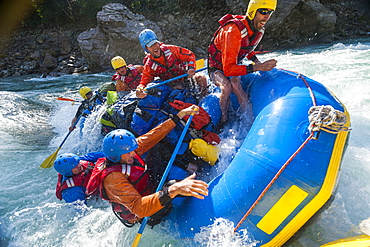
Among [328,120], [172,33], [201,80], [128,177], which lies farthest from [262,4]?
[172,33]

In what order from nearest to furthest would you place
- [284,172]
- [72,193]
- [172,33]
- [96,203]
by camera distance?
1. [284,172]
2. [72,193]
3. [96,203]
4. [172,33]

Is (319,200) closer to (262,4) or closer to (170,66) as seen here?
(262,4)

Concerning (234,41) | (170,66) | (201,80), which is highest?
(234,41)

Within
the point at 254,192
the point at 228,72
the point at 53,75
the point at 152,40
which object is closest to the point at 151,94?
the point at 152,40

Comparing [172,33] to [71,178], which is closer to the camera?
[71,178]

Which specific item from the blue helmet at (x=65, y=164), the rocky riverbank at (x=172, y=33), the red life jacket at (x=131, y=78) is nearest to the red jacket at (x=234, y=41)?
the blue helmet at (x=65, y=164)

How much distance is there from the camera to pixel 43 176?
4566 mm

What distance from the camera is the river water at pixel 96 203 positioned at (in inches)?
97.9

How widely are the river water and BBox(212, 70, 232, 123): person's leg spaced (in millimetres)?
282

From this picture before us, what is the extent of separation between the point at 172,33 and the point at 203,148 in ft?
40.2

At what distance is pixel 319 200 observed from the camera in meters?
1.96

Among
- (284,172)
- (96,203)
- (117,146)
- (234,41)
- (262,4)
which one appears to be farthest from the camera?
(96,203)

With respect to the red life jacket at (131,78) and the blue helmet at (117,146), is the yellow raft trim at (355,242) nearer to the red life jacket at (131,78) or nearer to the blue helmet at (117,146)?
the blue helmet at (117,146)

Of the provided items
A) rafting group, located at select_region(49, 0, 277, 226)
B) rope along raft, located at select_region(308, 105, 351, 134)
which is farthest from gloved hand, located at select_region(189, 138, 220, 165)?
rope along raft, located at select_region(308, 105, 351, 134)
